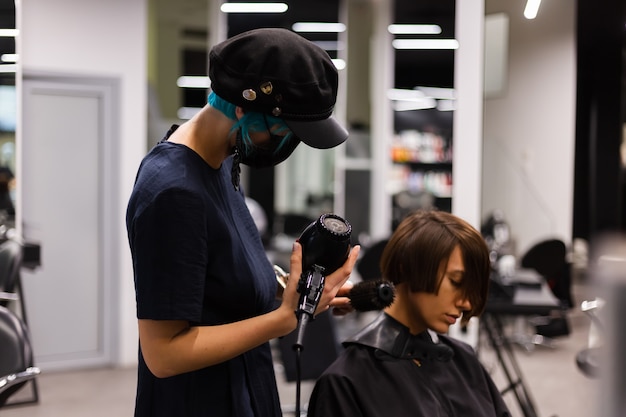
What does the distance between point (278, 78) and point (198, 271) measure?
0.33 m

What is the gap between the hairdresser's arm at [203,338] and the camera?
1152 millimetres

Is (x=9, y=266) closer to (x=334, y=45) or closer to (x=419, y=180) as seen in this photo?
(x=334, y=45)

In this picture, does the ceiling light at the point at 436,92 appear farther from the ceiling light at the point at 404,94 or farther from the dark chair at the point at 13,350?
the dark chair at the point at 13,350

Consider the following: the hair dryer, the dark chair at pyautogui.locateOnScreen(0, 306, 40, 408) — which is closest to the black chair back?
the dark chair at pyautogui.locateOnScreen(0, 306, 40, 408)

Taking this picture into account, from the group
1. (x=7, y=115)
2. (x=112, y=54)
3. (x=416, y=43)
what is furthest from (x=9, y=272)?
(x=416, y=43)

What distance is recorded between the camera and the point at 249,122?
1.17 m

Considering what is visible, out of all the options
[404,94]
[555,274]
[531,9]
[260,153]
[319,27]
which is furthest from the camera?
[404,94]

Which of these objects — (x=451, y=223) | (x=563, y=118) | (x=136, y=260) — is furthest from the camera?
(x=563, y=118)

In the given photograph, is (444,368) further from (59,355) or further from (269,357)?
(59,355)

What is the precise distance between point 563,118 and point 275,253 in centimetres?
325

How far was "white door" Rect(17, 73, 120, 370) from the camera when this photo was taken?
191 inches

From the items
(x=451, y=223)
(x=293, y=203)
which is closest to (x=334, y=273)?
(x=451, y=223)

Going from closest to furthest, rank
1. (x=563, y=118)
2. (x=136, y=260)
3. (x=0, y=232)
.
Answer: (x=136, y=260)
(x=563, y=118)
(x=0, y=232)

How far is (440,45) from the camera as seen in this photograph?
7016 mm
